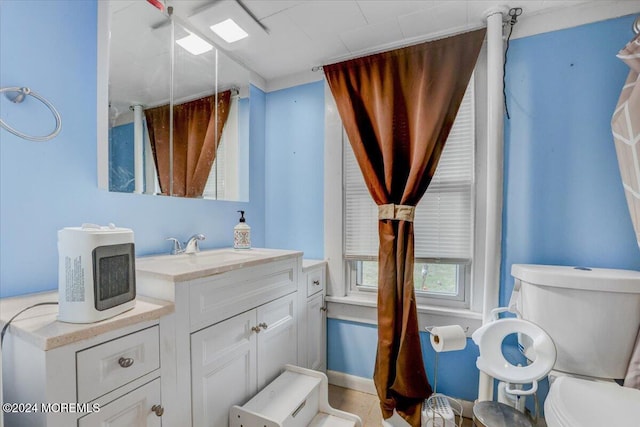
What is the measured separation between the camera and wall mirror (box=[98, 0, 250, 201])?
1240mm

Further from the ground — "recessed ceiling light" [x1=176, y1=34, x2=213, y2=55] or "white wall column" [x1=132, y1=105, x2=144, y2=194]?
"recessed ceiling light" [x1=176, y1=34, x2=213, y2=55]

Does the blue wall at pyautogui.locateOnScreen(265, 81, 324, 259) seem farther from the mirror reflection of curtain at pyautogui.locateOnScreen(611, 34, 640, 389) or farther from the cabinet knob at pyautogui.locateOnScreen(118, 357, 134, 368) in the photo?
the mirror reflection of curtain at pyautogui.locateOnScreen(611, 34, 640, 389)

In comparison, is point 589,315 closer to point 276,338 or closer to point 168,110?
point 276,338

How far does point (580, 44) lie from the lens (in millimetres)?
1386

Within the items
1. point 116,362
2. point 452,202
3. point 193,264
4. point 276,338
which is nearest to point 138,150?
point 193,264

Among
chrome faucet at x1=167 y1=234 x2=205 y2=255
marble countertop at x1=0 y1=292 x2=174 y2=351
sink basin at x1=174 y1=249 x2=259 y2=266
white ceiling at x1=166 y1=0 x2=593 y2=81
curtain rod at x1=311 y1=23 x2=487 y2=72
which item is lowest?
marble countertop at x1=0 y1=292 x2=174 y2=351

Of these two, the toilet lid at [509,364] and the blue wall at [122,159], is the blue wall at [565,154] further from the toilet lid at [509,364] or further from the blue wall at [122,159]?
the blue wall at [122,159]

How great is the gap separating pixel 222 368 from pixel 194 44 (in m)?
1.70

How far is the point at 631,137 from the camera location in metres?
1.16

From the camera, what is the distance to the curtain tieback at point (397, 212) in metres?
1.60

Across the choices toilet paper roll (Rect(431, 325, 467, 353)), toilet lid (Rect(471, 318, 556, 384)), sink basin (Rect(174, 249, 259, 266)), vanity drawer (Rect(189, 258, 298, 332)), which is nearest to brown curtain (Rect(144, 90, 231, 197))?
sink basin (Rect(174, 249, 259, 266))

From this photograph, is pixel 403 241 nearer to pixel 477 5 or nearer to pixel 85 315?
pixel 477 5

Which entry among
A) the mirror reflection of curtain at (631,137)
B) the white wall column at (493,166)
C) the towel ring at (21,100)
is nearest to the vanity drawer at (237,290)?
the towel ring at (21,100)

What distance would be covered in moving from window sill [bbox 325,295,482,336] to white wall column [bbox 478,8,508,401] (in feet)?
0.42
